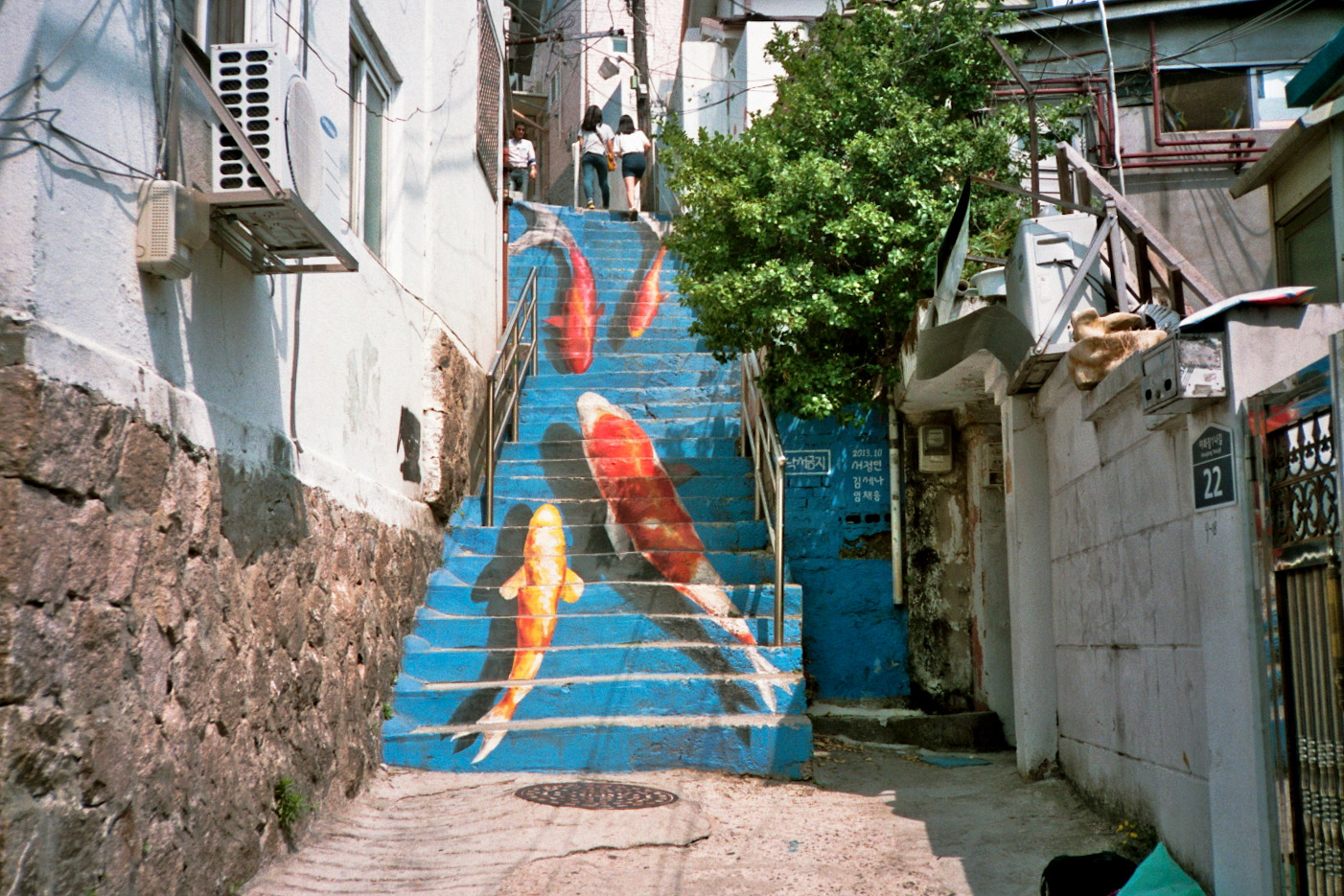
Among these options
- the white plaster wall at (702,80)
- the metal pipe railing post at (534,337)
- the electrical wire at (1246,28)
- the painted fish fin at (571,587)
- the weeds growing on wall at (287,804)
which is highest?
the white plaster wall at (702,80)

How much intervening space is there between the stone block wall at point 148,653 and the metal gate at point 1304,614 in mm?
3442

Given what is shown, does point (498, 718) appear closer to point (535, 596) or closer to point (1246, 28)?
point (535, 596)

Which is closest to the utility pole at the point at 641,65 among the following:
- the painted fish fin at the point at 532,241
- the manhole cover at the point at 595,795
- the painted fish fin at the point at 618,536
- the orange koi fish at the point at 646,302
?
the painted fish fin at the point at 532,241

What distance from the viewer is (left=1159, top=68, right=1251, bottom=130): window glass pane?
10.8 meters

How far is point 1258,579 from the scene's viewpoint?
3.32 m

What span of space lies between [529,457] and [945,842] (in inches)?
203

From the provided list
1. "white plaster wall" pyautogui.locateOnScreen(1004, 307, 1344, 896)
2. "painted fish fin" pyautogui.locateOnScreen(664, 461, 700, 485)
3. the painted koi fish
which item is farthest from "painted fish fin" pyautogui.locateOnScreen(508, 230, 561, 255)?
"white plaster wall" pyautogui.locateOnScreen(1004, 307, 1344, 896)

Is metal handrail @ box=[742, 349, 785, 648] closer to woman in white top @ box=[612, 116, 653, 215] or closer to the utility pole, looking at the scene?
woman in white top @ box=[612, 116, 653, 215]

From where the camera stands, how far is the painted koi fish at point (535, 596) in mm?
6168

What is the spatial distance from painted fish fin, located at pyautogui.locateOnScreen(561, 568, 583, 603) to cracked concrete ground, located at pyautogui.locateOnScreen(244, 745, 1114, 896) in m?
1.58

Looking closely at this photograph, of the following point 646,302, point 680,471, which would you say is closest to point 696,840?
point 680,471

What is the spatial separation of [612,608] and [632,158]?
10207mm

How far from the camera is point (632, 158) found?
51.6 ft

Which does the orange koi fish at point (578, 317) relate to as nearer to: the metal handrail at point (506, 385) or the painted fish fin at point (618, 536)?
the metal handrail at point (506, 385)
